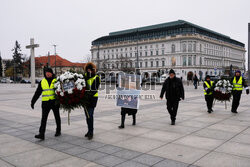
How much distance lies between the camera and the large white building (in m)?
94.9

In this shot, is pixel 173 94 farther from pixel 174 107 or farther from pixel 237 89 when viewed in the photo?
pixel 237 89

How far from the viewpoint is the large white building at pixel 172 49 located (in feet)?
311

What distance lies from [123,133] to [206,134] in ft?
7.26

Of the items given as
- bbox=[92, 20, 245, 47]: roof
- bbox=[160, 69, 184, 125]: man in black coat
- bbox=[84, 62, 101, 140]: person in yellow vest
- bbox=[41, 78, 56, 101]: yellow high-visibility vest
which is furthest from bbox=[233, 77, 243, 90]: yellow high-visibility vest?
bbox=[92, 20, 245, 47]: roof

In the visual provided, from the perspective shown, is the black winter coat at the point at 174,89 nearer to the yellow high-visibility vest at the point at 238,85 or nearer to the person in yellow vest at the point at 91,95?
the person in yellow vest at the point at 91,95

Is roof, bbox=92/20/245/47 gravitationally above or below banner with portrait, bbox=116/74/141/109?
above

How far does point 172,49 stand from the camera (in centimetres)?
9950

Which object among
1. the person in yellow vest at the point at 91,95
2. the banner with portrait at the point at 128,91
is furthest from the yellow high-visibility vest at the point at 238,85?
the person in yellow vest at the point at 91,95

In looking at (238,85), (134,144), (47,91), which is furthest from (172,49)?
(134,144)

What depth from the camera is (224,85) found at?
10.1 metres

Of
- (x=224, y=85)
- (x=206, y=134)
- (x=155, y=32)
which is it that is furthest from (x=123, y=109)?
(x=155, y=32)

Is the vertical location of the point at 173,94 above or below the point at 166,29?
below

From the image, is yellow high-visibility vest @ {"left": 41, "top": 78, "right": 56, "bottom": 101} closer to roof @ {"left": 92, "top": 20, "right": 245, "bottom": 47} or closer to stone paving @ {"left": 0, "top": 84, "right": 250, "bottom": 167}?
stone paving @ {"left": 0, "top": 84, "right": 250, "bottom": 167}

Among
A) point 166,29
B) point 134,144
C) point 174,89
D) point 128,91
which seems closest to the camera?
point 134,144
